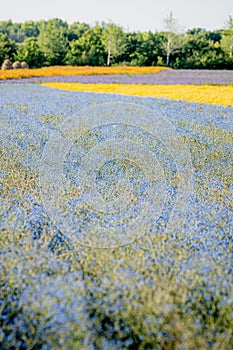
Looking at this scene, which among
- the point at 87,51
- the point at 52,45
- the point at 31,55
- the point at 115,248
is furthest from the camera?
the point at 87,51

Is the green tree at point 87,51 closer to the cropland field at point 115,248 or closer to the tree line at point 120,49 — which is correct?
the tree line at point 120,49

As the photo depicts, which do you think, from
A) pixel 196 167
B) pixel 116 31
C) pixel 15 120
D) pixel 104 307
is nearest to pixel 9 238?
pixel 104 307

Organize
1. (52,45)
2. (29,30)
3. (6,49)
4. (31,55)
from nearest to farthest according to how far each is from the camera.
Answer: (31,55) → (6,49) → (52,45) → (29,30)

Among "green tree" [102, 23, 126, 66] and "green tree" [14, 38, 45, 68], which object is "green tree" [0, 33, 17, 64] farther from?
"green tree" [102, 23, 126, 66]

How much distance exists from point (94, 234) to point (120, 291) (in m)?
0.72

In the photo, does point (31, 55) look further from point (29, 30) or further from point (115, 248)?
point (29, 30)

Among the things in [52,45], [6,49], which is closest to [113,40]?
[52,45]

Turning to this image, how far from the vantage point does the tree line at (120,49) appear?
3850cm

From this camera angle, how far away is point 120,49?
39.5m

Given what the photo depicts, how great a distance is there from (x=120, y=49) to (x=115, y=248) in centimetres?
3860

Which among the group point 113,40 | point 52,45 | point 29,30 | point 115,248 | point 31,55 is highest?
point 115,248

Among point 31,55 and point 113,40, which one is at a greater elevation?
point 113,40

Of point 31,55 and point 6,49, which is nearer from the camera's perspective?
point 31,55

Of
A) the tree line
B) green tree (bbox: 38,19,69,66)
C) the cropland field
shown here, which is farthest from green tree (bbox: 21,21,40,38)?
the cropland field
